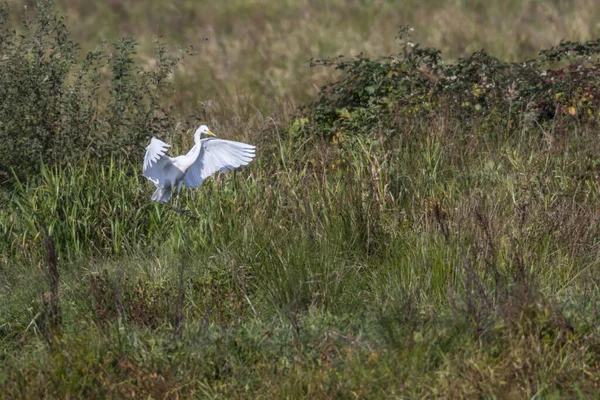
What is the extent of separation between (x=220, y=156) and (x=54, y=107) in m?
1.93

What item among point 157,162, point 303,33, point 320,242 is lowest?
point 320,242

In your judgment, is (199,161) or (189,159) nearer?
(189,159)

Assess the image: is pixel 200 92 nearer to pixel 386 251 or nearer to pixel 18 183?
pixel 18 183

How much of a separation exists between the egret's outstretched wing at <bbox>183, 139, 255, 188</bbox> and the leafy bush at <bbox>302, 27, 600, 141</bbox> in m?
1.73

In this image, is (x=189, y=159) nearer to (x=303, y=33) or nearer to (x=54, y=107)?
(x=54, y=107)

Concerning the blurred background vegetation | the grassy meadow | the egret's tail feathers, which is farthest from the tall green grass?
the blurred background vegetation

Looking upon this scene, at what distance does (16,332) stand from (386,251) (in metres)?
2.11

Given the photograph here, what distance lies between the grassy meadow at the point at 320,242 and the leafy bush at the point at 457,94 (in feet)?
0.07

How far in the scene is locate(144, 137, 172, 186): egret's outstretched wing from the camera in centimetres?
576

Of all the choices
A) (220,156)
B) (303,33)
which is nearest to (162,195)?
(220,156)

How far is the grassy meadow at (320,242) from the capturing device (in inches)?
177

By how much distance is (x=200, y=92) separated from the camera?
11.3 meters

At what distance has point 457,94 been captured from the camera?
26.3ft

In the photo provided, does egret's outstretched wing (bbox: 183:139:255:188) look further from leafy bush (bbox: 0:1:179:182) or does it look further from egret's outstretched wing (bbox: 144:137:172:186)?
leafy bush (bbox: 0:1:179:182)
